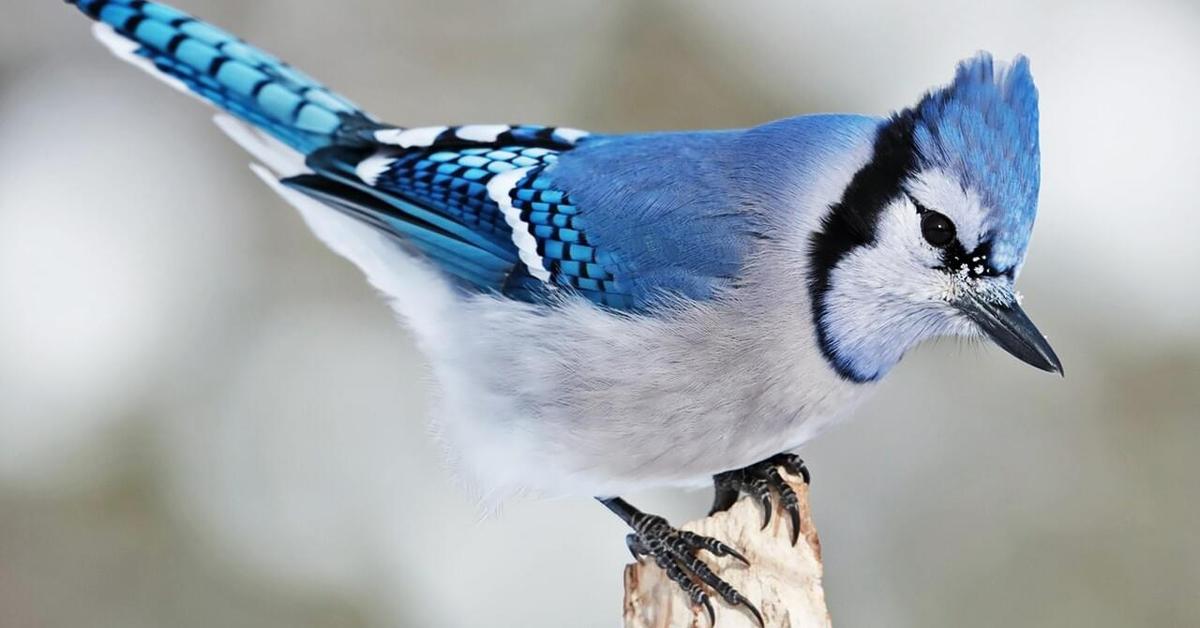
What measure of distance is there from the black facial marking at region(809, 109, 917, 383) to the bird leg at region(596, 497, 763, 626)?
0.75 feet

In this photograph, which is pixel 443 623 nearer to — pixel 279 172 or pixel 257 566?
pixel 257 566

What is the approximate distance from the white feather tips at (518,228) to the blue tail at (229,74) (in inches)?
8.3

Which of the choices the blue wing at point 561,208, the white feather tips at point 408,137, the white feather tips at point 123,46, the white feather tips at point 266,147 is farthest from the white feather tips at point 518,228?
the white feather tips at point 123,46

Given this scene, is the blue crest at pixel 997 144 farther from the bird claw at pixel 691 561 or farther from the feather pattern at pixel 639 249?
the bird claw at pixel 691 561

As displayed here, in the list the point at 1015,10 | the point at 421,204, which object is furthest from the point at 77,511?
the point at 1015,10

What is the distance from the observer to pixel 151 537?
227 centimetres

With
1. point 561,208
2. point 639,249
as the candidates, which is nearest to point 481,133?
point 561,208

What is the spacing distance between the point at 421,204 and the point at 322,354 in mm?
939

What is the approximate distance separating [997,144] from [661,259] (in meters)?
0.37

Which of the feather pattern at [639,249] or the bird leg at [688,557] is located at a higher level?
the feather pattern at [639,249]

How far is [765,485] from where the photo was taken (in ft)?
4.90

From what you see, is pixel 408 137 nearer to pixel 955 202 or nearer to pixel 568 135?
pixel 568 135

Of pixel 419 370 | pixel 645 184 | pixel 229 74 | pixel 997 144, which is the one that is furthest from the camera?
pixel 419 370

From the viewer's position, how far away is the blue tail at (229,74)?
1.52 m
